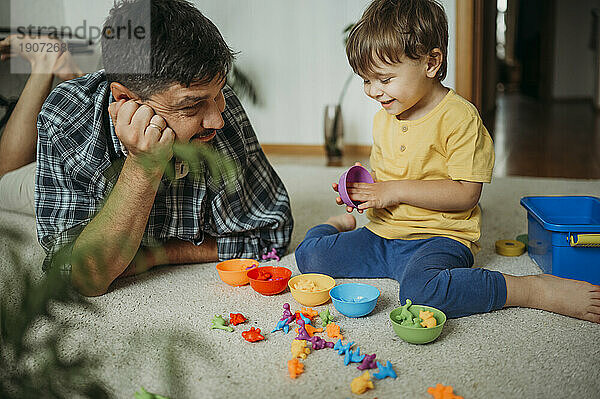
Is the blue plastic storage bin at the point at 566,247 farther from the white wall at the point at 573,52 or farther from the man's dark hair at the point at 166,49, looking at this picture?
the white wall at the point at 573,52

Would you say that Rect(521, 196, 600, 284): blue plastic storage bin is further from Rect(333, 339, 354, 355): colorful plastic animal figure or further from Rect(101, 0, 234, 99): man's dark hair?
Rect(101, 0, 234, 99): man's dark hair

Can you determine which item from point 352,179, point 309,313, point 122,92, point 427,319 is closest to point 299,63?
point 352,179

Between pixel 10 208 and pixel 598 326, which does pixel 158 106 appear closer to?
pixel 598 326

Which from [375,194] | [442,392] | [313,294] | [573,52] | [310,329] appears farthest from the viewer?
[573,52]

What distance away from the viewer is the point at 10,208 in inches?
75.7

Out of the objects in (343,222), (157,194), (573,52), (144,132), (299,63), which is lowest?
(343,222)

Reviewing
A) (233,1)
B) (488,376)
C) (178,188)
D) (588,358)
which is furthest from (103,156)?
(233,1)

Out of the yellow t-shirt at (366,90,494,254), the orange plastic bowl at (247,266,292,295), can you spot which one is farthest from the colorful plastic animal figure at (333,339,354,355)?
the yellow t-shirt at (366,90,494,254)

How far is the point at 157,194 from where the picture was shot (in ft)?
4.31

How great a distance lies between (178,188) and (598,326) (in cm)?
90

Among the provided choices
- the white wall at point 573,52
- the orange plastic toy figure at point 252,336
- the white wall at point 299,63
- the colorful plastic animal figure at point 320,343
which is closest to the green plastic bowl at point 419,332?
the colorful plastic animal figure at point 320,343

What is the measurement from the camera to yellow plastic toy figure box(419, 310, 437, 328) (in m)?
0.99

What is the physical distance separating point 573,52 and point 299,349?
22.1 ft

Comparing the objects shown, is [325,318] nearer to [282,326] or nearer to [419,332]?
[282,326]
